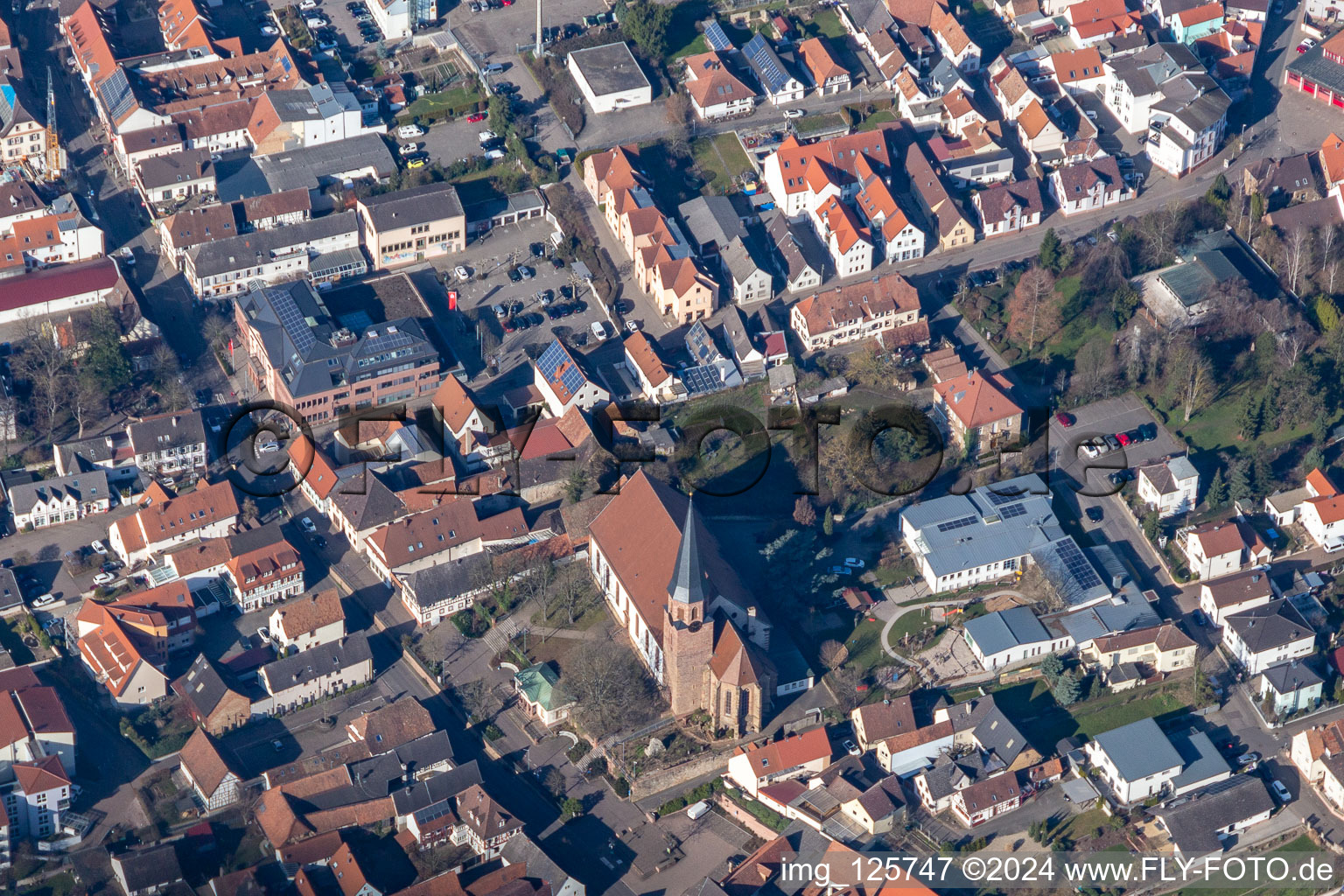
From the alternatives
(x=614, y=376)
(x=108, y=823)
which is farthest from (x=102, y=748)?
(x=614, y=376)

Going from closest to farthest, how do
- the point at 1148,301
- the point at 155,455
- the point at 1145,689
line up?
the point at 1145,689 < the point at 155,455 < the point at 1148,301

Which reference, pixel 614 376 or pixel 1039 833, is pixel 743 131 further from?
pixel 1039 833

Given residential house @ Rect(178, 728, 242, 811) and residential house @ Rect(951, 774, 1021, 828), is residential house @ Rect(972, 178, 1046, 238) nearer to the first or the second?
residential house @ Rect(951, 774, 1021, 828)

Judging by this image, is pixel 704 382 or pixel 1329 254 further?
pixel 1329 254

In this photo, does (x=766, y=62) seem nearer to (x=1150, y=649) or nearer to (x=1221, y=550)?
(x=1221, y=550)

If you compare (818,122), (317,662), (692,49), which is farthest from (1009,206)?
(317,662)

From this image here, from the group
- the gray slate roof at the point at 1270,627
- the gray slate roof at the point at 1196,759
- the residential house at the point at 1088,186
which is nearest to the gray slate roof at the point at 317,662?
the gray slate roof at the point at 1196,759

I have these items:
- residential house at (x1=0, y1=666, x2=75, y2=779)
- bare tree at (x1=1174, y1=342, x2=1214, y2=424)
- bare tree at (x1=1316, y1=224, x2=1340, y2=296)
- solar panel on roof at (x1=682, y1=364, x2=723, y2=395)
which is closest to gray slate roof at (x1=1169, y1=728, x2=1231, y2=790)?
bare tree at (x1=1174, y1=342, x2=1214, y2=424)
